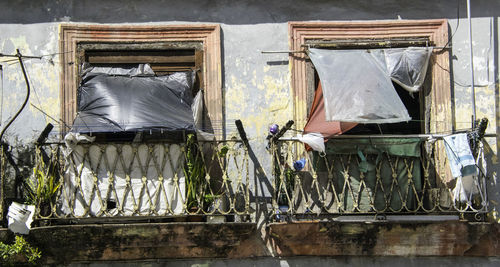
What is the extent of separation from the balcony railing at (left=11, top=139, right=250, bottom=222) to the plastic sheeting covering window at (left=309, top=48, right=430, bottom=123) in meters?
1.20

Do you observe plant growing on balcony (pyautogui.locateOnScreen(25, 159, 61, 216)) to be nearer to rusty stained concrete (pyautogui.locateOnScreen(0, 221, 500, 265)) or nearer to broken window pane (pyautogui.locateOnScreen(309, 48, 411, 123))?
rusty stained concrete (pyautogui.locateOnScreen(0, 221, 500, 265))

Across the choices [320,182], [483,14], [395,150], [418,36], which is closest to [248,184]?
[320,182]

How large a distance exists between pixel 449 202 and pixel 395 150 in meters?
0.83

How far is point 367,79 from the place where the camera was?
9.58 metres

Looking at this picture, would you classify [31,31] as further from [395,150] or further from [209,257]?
[395,150]

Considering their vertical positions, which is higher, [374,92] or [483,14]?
[483,14]

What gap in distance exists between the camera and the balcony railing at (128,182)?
30.4ft

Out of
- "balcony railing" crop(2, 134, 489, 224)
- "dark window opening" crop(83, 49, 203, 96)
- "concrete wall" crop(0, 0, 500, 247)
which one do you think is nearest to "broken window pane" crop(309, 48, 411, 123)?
"balcony railing" crop(2, 134, 489, 224)

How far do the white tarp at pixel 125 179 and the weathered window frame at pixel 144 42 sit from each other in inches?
34.5

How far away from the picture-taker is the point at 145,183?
9297 millimetres

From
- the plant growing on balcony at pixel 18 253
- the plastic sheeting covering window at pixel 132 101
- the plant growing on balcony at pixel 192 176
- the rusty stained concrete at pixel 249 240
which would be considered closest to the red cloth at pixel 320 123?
the rusty stained concrete at pixel 249 240

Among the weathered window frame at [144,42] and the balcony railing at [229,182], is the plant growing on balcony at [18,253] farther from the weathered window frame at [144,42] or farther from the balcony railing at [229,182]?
the weathered window frame at [144,42]

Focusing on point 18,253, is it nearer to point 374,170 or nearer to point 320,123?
point 320,123

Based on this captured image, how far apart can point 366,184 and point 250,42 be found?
2.20m
